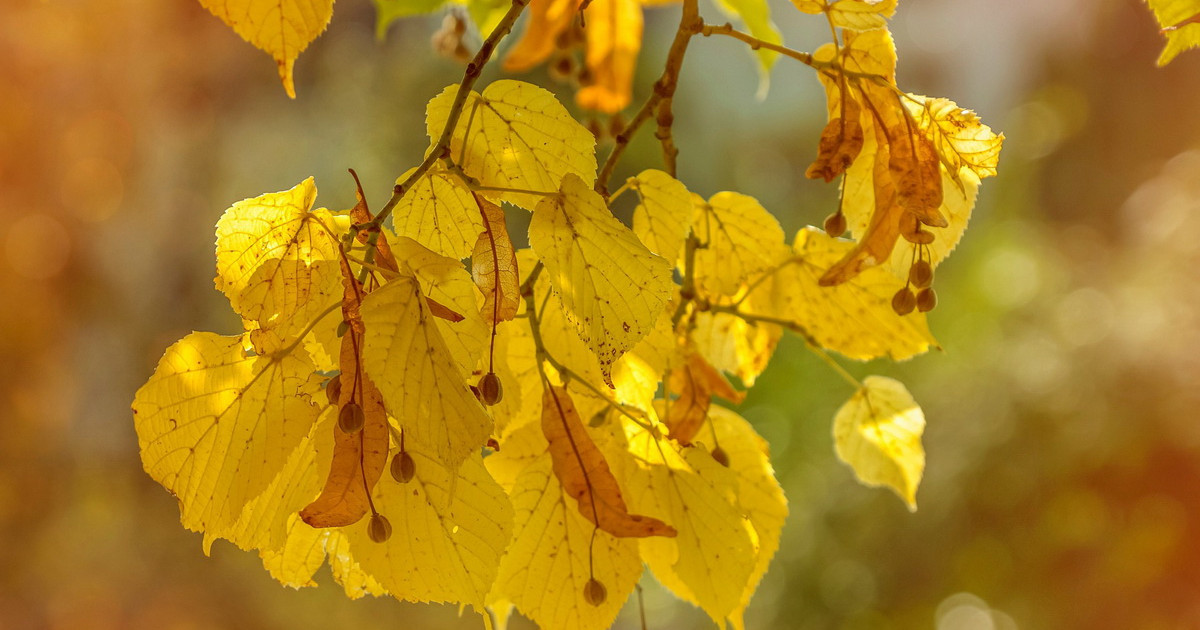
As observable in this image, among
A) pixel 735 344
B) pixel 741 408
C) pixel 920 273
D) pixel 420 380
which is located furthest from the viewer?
pixel 741 408

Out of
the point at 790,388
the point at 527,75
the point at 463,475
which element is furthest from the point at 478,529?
the point at 790,388

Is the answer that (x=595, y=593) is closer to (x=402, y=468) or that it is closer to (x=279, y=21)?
(x=402, y=468)

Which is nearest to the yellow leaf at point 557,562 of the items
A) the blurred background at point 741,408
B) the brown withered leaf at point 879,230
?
the brown withered leaf at point 879,230

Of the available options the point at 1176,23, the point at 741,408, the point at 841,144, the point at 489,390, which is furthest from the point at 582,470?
the point at 741,408

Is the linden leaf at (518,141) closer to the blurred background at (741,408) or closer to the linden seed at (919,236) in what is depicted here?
the linden seed at (919,236)

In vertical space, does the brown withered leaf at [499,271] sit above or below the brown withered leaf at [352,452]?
above

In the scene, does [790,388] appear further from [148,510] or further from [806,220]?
[148,510]

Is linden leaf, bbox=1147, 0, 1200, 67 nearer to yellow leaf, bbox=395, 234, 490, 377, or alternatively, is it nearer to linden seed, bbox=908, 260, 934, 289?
linden seed, bbox=908, 260, 934, 289
